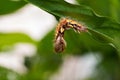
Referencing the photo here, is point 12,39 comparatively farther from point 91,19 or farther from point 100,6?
point 91,19

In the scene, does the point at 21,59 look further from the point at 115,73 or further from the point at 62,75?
the point at 115,73

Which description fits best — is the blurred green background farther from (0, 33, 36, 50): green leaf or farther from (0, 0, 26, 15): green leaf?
(0, 0, 26, 15): green leaf

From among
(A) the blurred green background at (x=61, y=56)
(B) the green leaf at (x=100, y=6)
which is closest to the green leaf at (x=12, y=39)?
(A) the blurred green background at (x=61, y=56)

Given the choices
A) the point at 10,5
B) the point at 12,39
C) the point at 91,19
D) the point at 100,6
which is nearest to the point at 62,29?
the point at 91,19

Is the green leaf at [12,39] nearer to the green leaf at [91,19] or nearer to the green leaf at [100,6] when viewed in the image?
the green leaf at [100,6]

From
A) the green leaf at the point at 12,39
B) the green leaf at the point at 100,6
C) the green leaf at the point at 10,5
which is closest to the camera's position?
the green leaf at the point at 10,5

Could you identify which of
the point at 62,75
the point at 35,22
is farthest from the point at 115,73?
the point at 35,22
